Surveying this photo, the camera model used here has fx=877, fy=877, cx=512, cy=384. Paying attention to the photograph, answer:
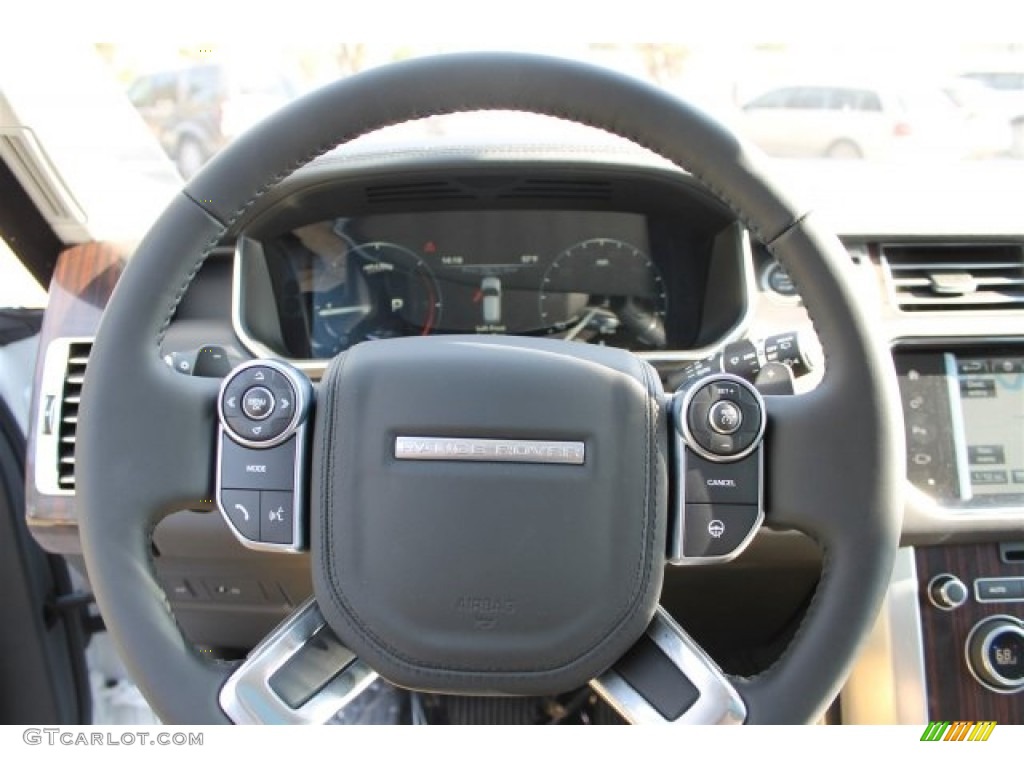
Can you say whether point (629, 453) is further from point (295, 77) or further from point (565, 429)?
point (295, 77)

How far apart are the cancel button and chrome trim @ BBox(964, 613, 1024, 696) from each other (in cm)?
89

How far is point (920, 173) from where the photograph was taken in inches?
72.4

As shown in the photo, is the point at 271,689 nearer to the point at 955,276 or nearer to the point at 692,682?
the point at 692,682

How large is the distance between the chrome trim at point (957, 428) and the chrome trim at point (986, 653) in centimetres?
23

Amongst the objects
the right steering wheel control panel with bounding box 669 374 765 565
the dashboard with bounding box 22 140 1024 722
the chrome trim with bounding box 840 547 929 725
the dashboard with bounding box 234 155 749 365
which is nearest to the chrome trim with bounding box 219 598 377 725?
the right steering wheel control panel with bounding box 669 374 765 565

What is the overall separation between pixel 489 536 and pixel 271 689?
277mm

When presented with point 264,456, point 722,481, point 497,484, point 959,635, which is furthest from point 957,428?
point 264,456

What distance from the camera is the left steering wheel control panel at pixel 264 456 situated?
94cm

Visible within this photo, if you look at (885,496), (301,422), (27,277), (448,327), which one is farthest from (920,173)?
(27,277)

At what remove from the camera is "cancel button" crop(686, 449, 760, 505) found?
95cm

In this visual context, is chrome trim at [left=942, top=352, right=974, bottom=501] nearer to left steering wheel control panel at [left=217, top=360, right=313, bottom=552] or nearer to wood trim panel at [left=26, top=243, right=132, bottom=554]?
left steering wheel control panel at [left=217, top=360, right=313, bottom=552]
